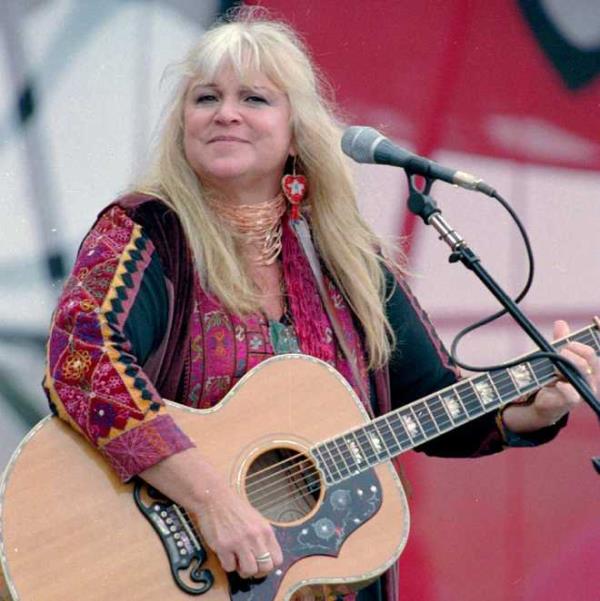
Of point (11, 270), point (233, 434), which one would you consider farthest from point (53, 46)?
point (233, 434)

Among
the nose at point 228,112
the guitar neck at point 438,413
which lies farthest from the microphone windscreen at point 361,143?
the guitar neck at point 438,413

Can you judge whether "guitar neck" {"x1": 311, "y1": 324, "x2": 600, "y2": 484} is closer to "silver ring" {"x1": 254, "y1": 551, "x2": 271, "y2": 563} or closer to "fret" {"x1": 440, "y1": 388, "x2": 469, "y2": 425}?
"fret" {"x1": 440, "y1": 388, "x2": 469, "y2": 425}

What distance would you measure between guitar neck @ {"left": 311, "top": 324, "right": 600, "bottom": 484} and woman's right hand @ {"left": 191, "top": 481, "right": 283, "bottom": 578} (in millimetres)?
278

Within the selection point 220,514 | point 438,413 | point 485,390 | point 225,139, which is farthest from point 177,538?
point 225,139

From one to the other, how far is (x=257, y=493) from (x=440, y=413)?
0.45 meters

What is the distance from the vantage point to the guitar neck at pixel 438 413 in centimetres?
302

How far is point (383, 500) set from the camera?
3.02 m

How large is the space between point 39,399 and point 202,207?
854 mm

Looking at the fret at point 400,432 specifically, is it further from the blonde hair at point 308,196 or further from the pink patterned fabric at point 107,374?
the pink patterned fabric at point 107,374

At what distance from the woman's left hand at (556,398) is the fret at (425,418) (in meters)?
0.22

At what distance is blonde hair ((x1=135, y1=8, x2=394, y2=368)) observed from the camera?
10.2 feet

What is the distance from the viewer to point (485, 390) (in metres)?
3.13

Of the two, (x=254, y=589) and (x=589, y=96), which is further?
(x=589, y=96)

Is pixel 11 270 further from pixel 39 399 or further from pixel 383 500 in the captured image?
pixel 383 500
